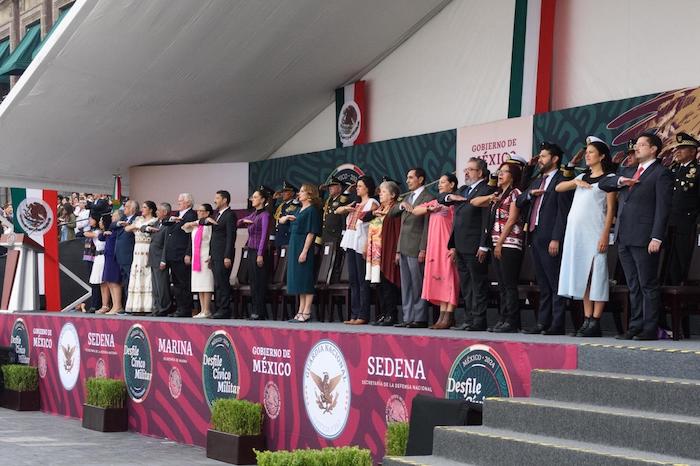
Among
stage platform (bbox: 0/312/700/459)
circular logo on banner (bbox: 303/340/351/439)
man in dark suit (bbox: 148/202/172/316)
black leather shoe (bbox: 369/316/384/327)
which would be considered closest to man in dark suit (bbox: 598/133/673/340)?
stage platform (bbox: 0/312/700/459)

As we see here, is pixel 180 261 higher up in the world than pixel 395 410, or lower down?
higher up

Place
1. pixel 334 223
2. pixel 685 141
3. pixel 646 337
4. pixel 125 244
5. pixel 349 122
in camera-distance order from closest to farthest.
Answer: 1. pixel 646 337
2. pixel 685 141
3. pixel 334 223
4. pixel 125 244
5. pixel 349 122

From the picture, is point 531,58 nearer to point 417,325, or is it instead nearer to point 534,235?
point 417,325

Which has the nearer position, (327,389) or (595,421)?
(595,421)

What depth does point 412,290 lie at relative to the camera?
9.31 metres

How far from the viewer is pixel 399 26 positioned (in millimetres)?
13547

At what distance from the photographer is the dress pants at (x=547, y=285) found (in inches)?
312

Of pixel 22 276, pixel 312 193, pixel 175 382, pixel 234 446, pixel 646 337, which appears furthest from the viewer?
pixel 22 276

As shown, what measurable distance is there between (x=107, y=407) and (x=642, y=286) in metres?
6.02

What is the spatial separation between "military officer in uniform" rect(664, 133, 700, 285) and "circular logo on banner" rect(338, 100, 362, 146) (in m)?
7.13

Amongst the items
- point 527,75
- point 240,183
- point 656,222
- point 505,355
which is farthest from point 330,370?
point 240,183

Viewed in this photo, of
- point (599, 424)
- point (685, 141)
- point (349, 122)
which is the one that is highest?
point (349, 122)

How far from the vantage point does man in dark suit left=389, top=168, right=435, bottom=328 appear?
30.1 feet

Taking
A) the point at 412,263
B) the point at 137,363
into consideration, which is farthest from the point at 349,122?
the point at 412,263
